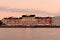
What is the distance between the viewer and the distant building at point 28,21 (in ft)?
154

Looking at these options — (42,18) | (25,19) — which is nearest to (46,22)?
(42,18)

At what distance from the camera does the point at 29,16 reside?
4719 centimetres

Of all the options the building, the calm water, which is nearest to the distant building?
the building

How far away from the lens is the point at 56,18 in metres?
47.7

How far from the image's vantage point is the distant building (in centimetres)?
4688

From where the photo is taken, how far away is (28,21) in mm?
47031

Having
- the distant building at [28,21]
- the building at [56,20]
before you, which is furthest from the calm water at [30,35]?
the building at [56,20]

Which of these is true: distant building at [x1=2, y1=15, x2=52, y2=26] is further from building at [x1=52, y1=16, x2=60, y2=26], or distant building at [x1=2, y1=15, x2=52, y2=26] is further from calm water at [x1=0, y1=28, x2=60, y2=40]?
calm water at [x1=0, y1=28, x2=60, y2=40]

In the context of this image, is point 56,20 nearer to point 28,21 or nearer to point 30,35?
point 28,21

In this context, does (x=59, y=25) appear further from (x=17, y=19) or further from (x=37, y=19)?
(x=17, y=19)

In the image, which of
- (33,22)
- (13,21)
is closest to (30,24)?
(33,22)

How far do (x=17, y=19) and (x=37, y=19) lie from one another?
14.1ft

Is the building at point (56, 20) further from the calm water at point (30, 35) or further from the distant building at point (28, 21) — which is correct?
the calm water at point (30, 35)

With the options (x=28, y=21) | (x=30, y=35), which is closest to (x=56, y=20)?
(x=28, y=21)
